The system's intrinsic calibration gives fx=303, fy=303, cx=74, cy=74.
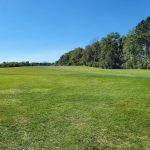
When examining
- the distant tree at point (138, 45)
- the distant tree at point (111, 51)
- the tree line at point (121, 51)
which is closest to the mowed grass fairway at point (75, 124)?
the tree line at point (121, 51)

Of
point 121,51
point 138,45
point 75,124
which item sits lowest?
point 75,124

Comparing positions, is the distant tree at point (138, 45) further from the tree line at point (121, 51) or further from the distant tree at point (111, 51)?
the distant tree at point (111, 51)

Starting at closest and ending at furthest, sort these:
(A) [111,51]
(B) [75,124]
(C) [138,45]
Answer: (B) [75,124] → (C) [138,45] → (A) [111,51]

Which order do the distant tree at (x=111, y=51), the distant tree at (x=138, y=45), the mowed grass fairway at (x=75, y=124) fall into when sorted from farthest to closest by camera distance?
the distant tree at (x=111, y=51) < the distant tree at (x=138, y=45) < the mowed grass fairway at (x=75, y=124)

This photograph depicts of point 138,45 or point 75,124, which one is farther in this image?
point 138,45

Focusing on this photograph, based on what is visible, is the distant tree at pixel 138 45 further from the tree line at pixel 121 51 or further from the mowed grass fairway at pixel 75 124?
the mowed grass fairway at pixel 75 124

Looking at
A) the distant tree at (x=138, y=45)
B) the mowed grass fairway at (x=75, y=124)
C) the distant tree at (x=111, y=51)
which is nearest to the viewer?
the mowed grass fairway at (x=75, y=124)

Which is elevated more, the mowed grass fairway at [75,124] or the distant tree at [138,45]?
the distant tree at [138,45]

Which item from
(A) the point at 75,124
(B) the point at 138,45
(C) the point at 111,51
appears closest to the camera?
(A) the point at 75,124

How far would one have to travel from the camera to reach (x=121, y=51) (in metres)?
99.4

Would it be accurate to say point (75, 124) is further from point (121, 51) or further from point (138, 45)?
point (121, 51)

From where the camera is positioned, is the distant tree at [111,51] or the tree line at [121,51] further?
the distant tree at [111,51]

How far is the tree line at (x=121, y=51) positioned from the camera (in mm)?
80750

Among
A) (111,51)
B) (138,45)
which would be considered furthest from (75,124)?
(111,51)
